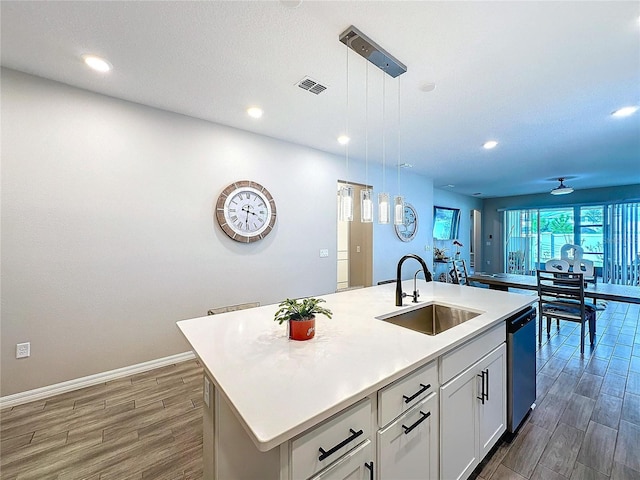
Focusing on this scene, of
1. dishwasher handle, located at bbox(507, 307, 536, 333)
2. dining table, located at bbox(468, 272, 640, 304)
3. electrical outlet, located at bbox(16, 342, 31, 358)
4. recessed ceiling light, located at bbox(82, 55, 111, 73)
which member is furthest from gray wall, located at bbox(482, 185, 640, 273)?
electrical outlet, located at bbox(16, 342, 31, 358)

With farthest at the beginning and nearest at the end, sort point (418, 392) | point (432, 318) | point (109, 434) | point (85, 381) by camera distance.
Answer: point (85, 381)
point (432, 318)
point (109, 434)
point (418, 392)

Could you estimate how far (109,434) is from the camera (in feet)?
6.18

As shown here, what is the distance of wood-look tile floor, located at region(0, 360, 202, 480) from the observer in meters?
1.60

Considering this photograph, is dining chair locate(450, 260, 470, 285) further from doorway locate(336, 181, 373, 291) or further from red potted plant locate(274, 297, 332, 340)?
red potted plant locate(274, 297, 332, 340)

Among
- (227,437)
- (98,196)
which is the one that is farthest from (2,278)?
(227,437)

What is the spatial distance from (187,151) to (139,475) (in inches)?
109

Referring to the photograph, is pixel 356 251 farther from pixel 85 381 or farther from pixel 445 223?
pixel 85 381

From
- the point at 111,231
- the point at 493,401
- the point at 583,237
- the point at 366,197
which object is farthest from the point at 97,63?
the point at 583,237

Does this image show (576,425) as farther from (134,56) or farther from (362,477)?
(134,56)

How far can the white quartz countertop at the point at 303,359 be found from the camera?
820 mm

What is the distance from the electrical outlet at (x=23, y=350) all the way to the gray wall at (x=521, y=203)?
391 inches

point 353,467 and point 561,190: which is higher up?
point 561,190

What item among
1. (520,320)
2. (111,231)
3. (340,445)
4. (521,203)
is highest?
(521,203)

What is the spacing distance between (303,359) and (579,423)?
2.39m
